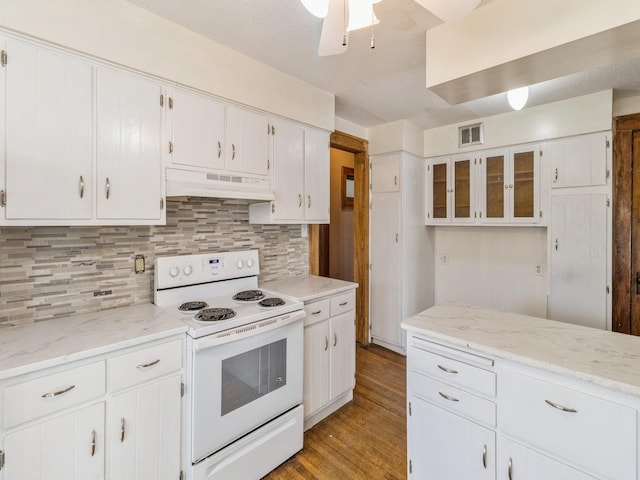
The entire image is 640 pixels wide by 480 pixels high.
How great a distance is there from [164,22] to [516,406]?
2615mm

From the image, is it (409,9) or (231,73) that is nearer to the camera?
(409,9)

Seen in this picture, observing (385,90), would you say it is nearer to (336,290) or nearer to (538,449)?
(336,290)

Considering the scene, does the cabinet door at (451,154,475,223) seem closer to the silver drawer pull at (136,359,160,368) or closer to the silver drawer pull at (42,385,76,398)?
the silver drawer pull at (136,359,160,368)

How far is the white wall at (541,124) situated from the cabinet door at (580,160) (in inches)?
3.3

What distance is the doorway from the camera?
2678 millimetres

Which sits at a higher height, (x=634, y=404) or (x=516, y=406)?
(x=634, y=404)

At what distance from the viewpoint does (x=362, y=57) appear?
2102 millimetres

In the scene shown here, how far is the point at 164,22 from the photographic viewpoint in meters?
1.73

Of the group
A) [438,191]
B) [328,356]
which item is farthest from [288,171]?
[438,191]

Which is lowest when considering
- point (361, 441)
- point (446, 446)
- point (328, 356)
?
point (361, 441)

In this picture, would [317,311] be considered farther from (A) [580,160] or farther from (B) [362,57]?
(A) [580,160]

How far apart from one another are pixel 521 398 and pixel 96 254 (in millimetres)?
2285

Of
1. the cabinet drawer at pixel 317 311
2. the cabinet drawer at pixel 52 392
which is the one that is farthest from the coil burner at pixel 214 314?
the cabinet drawer at pixel 317 311

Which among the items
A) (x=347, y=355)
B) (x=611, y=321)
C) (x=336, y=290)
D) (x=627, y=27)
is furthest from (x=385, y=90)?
(x=611, y=321)
